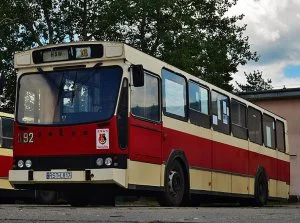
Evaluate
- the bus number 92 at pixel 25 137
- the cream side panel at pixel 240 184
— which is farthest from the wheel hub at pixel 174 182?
the cream side panel at pixel 240 184

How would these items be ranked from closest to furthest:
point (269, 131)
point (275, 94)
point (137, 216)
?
point (137, 216), point (269, 131), point (275, 94)

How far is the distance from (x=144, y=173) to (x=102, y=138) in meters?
1.10

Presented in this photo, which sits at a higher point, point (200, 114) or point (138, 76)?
point (138, 76)

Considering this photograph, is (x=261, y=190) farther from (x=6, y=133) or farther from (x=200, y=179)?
(x=6, y=133)

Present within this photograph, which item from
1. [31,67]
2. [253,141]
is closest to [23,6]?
[253,141]

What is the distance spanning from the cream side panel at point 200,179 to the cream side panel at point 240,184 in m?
1.79

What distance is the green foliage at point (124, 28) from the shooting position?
116 ft

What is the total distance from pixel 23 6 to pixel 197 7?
10537 millimetres

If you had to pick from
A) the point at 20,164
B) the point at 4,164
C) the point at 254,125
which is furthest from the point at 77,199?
the point at 254,125

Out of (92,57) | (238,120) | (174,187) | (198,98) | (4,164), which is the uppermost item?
(92,57)

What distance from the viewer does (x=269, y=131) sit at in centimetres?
2034

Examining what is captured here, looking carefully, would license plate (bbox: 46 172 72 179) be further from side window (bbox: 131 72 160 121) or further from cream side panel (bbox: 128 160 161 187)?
side window (bbox: 131 72 160 121)

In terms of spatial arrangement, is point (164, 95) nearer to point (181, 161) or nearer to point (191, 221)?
point (181, 161)

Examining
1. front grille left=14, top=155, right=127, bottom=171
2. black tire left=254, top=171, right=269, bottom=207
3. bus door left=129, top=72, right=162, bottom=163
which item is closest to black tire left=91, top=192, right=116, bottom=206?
bus door left=129, top=72, right=162, bottom=163
